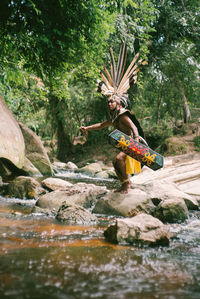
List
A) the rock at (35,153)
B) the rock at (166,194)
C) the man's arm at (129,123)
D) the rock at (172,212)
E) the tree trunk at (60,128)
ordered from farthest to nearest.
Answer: the tree trunk at (60,128)
the rock at (35,153)
the rock at (166,194)
the man's arm at (129,123)
the rock at (172,212)

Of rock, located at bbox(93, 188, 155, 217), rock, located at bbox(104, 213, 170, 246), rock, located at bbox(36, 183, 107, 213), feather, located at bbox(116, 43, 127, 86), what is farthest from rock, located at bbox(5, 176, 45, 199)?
rock, located at bbox(104, 213, 170, 246)

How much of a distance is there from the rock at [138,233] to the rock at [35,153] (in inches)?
325

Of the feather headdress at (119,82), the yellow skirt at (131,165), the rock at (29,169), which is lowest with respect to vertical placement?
the rock at (29,169)

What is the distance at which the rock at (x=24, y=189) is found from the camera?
6.11m

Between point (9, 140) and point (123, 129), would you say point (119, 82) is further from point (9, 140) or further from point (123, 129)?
point (9, 140)

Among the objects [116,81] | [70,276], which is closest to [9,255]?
[70,276]

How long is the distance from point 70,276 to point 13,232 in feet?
4.74

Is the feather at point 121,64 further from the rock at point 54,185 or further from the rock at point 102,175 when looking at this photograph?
the rock at point 102,175

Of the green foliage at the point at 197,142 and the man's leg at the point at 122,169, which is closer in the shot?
the man's leg at the point at 122,169

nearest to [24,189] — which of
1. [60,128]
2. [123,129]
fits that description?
[123,129]

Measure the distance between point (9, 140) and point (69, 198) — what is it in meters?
2.47

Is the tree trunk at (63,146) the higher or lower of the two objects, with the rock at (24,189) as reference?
lower

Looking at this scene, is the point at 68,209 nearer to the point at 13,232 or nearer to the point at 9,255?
the point at 13,232

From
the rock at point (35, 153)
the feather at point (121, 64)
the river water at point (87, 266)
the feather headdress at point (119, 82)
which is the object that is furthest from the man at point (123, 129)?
the rock at point (35, 153)
